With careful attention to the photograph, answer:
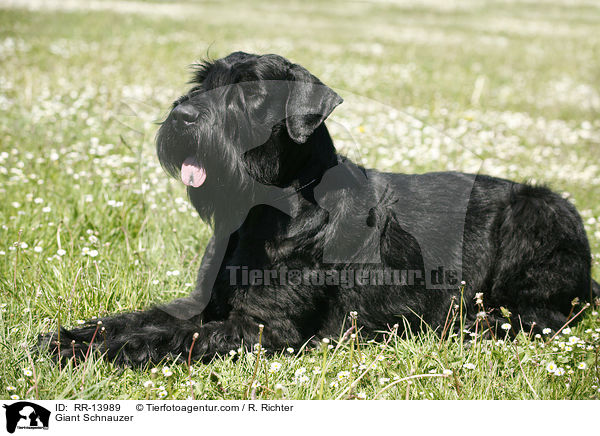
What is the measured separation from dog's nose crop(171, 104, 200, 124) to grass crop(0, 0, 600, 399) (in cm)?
76

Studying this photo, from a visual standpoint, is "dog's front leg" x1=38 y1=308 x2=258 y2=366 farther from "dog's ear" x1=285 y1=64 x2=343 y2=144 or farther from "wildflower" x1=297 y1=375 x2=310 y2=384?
"dog's ear" x1=285 y1=64 x2=343 y2=144

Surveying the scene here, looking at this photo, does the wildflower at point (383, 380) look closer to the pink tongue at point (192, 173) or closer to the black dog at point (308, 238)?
the black dog at point (308, 238)

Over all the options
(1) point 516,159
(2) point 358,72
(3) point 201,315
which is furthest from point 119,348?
(2) point 358,72

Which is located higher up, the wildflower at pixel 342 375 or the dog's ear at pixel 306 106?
the dog's ear at pixel 306 106

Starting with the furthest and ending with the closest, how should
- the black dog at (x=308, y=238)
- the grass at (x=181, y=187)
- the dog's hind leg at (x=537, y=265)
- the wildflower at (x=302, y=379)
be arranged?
the dog's hind leg at (x=537, y=265)
the black dog at (x=308, y=238)
the grass at (x=181, y=187)
the wildflower at (x=302, y=379)

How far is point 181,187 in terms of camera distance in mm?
5059

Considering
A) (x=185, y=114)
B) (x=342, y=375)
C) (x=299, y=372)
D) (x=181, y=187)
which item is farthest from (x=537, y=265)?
(x=181, y=187)

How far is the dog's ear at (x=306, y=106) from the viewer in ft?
9.84
